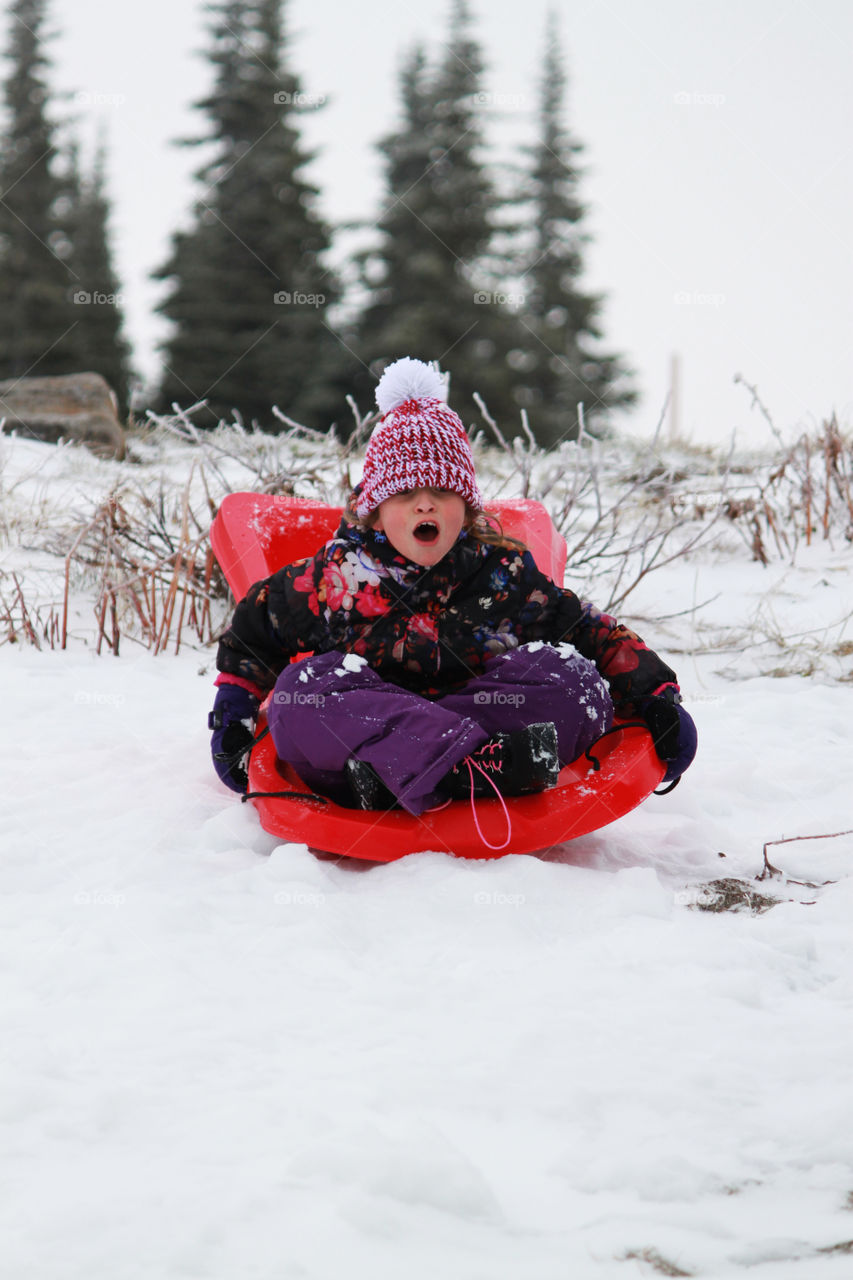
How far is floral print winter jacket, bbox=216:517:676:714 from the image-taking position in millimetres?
2143

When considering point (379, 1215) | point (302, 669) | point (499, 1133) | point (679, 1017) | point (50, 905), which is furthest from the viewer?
point (302, 669)

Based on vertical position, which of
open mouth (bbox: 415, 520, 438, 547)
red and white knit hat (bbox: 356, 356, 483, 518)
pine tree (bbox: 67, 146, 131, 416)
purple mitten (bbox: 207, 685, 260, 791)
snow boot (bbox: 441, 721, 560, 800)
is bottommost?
pine tree (bbox: 67, 146, 131, 416)

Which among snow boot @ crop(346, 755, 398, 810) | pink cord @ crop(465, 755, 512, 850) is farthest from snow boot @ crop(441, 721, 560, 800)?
snow boot @ crop(346, 755, 398, 810)

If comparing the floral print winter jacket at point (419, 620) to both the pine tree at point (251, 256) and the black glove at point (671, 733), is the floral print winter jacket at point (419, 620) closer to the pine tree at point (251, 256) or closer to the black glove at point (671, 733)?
the black glove at point (671, 733)

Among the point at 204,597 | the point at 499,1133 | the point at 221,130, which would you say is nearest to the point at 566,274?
the point at 221,130

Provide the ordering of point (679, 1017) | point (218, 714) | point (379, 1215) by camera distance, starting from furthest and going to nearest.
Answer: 1. point (218, 714)
2. point (679, 1017)
3. point (379, 1215)

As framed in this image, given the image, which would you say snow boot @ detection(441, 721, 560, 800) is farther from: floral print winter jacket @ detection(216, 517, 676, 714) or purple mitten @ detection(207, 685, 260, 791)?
purple mitten @ detection(207, 685, 260, 791)

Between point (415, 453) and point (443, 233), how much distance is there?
596 inches

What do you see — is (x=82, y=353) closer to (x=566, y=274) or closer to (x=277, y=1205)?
(x=566, y=274)

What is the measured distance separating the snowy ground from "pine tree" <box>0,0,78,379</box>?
19428 mm

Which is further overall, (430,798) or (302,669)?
(302,669)

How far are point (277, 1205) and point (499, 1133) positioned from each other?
25cm

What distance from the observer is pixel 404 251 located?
15.9 m

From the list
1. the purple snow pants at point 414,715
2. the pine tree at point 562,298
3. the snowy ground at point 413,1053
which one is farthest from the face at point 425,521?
the pine tree at point 562,298
